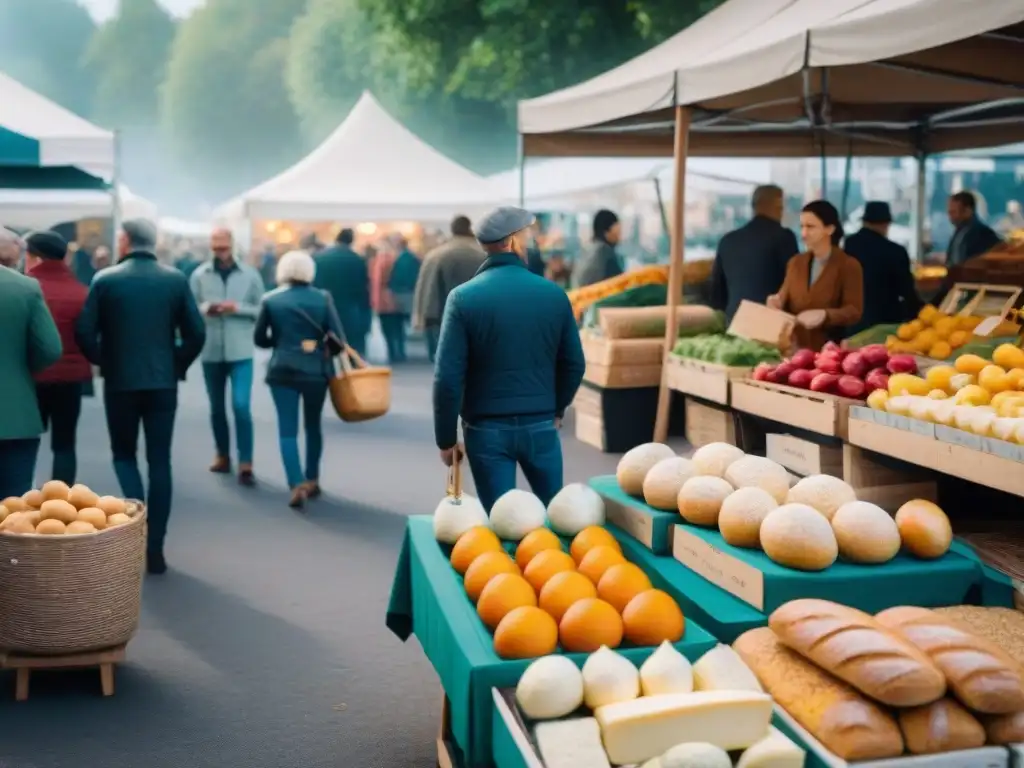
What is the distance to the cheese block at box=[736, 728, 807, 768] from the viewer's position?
104 inches

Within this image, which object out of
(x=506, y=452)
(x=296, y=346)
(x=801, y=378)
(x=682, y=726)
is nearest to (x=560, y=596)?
(x=682, y=726)

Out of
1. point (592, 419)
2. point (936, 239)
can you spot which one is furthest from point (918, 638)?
point (936, 239)

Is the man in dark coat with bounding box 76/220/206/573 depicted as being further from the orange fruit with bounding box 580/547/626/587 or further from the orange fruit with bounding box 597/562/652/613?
the orange fruit with bounding box 597/562/652/613

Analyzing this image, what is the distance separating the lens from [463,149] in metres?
44.1

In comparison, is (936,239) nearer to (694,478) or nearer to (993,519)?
(993,519)

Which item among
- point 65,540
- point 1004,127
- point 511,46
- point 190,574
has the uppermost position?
point 511,46

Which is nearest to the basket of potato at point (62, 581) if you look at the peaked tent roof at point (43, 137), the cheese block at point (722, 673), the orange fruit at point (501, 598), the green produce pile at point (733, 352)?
the orange fruit at point (501, 598)

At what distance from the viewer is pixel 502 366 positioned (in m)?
5.16

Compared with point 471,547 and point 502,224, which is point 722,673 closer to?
point 471,547

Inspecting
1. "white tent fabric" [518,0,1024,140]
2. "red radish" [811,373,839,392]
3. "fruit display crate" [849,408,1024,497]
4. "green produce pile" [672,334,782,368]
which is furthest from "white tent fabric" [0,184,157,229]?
"fruit display crate" [849,408,1024,497]

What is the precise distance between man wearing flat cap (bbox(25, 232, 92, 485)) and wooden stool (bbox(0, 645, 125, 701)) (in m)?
2.44

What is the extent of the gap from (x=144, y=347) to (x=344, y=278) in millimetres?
9794

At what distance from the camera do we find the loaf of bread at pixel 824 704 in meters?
2.66

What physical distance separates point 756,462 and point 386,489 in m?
5.63
